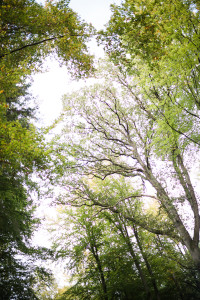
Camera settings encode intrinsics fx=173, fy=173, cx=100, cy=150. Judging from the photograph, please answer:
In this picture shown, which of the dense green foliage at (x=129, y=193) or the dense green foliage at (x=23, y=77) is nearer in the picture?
the dense green foliage at (x=23, y=77)

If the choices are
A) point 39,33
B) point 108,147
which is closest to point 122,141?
point 108,147

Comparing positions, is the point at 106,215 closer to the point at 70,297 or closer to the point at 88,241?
the point at 88,241

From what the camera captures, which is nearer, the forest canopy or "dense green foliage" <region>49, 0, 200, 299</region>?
the forest canopy

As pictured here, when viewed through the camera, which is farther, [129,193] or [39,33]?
[129,193]

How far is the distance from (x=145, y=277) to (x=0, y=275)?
7.73m

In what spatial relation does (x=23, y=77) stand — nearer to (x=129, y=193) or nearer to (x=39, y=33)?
(x=39, y=33)

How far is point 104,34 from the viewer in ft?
12.8

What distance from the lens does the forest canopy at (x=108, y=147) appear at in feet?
12.3

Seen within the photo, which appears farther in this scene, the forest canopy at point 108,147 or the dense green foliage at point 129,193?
the dense green foliage at point 129,193

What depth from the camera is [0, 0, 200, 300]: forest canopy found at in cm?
374

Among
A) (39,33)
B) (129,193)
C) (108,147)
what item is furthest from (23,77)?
(129,193)

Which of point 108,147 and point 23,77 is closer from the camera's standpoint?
point 23,77

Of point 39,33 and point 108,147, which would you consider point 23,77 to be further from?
point 108,147

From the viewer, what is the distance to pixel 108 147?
10.1 meters
